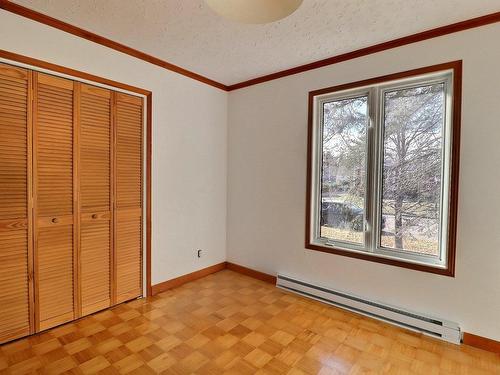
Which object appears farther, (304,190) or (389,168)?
(304,190)

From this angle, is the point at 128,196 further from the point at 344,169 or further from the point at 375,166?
the point at 375,166

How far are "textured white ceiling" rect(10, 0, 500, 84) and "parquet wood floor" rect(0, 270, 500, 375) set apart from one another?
248cm

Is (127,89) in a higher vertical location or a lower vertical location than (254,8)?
higher

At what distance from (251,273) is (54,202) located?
2.27 m

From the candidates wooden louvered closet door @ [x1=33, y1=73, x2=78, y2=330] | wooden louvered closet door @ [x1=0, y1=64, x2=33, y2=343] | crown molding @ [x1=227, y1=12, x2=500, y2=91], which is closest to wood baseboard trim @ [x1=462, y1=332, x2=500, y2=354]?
crown molding @ [x1=227, y1=12, x2=500, y2=91]

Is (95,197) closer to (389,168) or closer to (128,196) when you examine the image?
(128,196)

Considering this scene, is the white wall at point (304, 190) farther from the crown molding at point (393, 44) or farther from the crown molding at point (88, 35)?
the crown molding at point (88, 35)

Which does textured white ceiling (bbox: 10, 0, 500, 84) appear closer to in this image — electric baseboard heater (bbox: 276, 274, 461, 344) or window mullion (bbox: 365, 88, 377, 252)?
window mullion (bbox: 365, 88, 377, 252)

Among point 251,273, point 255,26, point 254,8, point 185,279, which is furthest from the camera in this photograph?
point 251,273

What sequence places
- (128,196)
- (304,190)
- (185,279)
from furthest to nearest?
(185,279) < (304,190) < (128,196)

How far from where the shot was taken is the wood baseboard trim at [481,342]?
198cm

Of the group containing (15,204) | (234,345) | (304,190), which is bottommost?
(234,345)

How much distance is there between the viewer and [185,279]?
321 centimetres

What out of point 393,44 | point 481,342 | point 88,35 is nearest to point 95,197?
point 88,35
